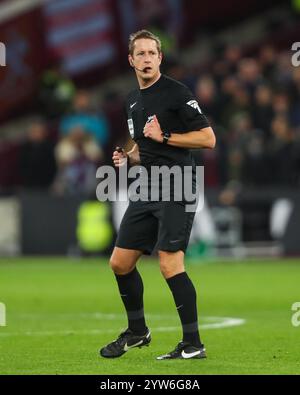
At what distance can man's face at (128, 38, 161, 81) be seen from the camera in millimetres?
8906

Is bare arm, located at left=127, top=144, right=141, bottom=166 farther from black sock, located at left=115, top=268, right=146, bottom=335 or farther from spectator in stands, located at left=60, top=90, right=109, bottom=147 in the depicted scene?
spectator in stands, located at left=60, top=90, right=109, bottom=147

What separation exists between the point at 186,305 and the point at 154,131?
1.26 meters

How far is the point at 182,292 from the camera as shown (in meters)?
8.94

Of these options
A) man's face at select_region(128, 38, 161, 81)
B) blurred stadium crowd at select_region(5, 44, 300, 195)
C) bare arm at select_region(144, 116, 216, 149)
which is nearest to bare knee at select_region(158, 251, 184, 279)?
bare arm at select_region(144, 116, 216, 149)

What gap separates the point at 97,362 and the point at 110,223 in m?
11.9

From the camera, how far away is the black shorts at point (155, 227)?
8945 millimetres

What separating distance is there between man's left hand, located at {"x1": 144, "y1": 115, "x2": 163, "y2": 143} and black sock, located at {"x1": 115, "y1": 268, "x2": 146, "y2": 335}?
3.50 feet

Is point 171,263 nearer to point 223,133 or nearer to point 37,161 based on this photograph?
point 223,133

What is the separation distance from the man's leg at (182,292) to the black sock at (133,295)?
1.42 ft

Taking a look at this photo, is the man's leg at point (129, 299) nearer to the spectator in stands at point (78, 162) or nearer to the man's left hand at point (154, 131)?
the man's left hand at point (154, 131)

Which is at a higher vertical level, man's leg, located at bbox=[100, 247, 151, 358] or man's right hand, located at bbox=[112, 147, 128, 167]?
man's right hand, located at bbox=[112, 147, 128, 167]

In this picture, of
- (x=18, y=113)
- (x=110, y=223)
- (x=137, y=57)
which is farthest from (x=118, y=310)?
(x=18, y=113)

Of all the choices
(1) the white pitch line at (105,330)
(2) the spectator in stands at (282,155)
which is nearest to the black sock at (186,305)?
(1) the white pitch line at (105,330)
